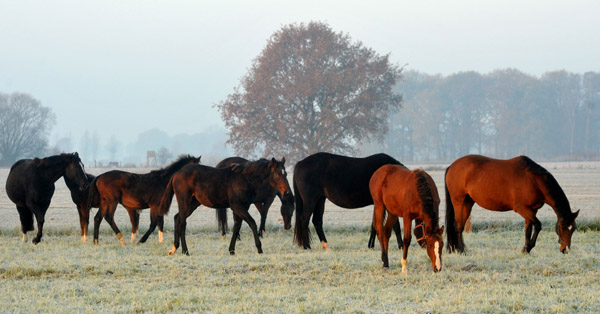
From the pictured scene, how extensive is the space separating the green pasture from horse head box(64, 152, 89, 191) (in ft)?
4.69

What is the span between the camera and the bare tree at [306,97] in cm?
4709

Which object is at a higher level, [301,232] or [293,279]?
[301,232]

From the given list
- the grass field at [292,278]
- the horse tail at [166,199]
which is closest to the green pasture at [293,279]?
the grass field at [292,278]

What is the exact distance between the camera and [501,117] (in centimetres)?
9375

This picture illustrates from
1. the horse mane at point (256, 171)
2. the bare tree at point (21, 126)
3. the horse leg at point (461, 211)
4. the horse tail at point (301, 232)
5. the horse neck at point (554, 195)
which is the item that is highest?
the bare tree at point (21, 126)

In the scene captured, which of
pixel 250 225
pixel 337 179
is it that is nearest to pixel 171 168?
pixel 250 225

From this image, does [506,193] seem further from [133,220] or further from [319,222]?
[133,220]

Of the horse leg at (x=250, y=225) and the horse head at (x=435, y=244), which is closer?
the horse head at (x=435, y=244)

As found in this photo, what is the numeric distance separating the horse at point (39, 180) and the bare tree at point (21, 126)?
56280mm

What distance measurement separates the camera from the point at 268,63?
48.8m

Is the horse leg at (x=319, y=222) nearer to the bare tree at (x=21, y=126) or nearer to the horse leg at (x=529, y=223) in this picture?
the horse leg at (x=529, y=223)

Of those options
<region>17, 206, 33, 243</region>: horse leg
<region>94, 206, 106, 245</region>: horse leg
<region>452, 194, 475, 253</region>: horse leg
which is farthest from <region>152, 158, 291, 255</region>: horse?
<region>17, 206, 33, 243</region>: horse leg

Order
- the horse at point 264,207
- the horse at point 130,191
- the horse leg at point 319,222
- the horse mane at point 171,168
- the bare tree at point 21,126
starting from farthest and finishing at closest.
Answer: the bare tree at point 21,126 < the horse at point 264,207 < the horse mane at point 171,168 < the horse at point 130,191 < the horse leg at point 319,222

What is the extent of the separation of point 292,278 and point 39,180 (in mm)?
7427
